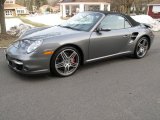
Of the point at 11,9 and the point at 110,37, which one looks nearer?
the point at 110,37

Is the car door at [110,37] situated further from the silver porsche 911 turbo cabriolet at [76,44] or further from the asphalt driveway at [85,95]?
the asphalt driveway at [85,95]

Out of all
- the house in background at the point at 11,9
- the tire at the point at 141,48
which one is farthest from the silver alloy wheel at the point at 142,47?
the house in background at the point at 11,9

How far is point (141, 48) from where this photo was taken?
21.2 ft

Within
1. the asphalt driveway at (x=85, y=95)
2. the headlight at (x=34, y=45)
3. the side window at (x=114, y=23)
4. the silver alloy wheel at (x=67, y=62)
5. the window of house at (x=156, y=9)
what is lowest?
the asphalt driveway at (x=85, y=95)

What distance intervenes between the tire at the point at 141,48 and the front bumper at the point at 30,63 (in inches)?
115

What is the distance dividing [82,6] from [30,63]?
36.1 m

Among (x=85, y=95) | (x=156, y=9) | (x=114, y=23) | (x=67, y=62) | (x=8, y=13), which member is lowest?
(x=85, y=95)

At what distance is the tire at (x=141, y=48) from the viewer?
20.8 feet

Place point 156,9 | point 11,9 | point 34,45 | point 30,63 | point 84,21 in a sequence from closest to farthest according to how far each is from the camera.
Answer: point 30,63
point 34,45
point 84,21
point 156,9
point 11,9

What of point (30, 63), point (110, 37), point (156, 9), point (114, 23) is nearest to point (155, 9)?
point (156, 9)

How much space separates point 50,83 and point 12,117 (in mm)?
1361

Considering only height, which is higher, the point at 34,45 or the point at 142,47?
the point at 34,45

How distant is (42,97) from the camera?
12.7 ft

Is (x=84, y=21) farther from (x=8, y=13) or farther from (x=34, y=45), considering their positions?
(x=8, y=13)
